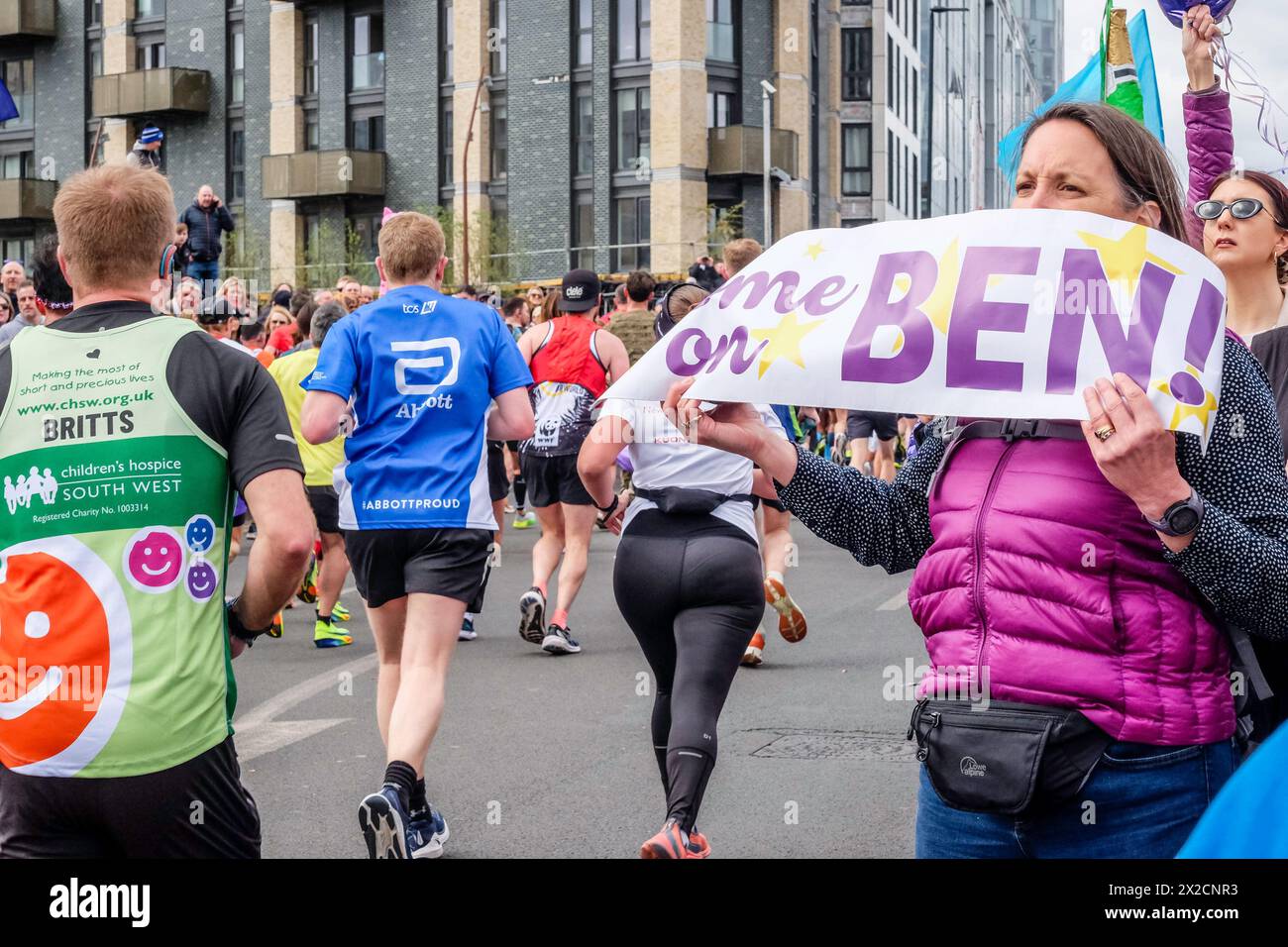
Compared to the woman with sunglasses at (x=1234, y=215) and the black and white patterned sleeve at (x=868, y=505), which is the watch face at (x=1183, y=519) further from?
the woman with sunglasses at (x=1234, y=215)

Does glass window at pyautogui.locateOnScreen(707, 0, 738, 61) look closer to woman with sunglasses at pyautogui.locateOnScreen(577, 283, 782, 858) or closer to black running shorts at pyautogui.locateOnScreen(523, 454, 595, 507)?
black running shorts at pyautogui.locateOnScreen(523, 454, 595, 507)

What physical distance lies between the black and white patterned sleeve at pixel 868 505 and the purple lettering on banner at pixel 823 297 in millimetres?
307

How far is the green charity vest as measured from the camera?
119 inches

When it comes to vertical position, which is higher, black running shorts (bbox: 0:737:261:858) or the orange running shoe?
black running shorts (bbox: 0:737:261:858)

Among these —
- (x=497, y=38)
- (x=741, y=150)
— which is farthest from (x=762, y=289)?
(x=497, y=38)

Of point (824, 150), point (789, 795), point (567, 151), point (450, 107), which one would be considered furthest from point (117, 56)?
point (789, 795)

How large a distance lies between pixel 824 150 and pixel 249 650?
49.5 metres

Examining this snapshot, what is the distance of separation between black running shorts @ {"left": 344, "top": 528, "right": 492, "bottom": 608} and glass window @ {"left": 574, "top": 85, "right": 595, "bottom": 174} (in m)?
44.4

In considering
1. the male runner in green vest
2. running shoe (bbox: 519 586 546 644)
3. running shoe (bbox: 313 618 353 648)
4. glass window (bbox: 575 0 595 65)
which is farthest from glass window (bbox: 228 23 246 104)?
the male runner in green vest

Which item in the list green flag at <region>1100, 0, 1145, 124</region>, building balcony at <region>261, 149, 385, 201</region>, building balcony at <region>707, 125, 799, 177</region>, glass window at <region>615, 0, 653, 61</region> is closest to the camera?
green flag at <region>1100, 0, 1145, 124</region>

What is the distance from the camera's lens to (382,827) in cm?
480

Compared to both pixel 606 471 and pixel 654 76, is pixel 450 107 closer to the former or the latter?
pixel 654 76

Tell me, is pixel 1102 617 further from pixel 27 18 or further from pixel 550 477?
pixel 27 18

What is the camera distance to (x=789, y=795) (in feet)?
20.2
